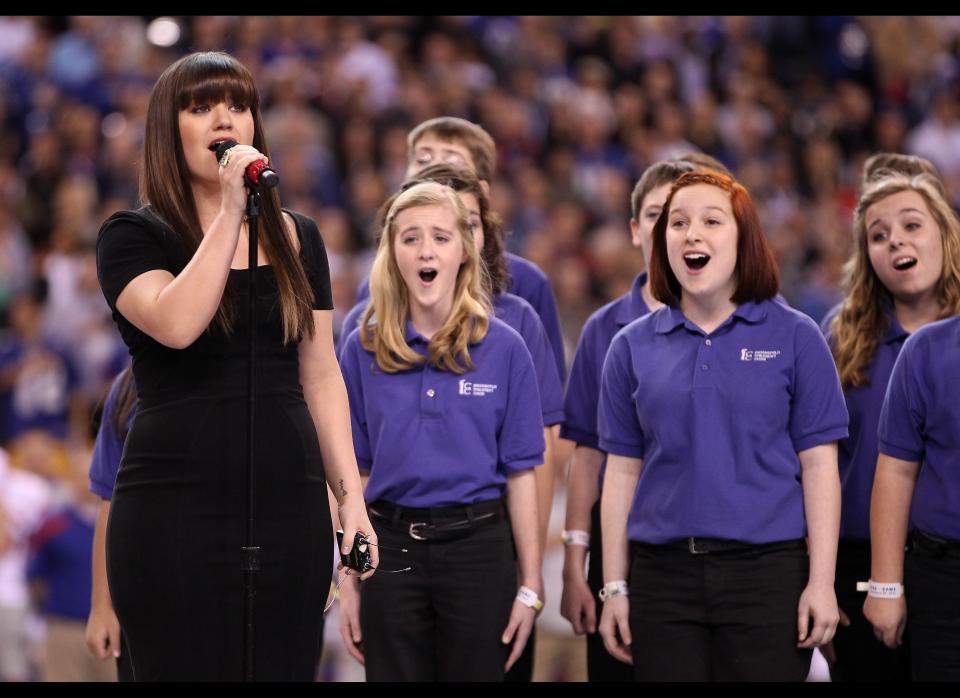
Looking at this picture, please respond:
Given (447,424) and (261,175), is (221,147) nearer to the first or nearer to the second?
(261,175)

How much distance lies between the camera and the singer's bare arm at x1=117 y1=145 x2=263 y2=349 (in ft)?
8.51

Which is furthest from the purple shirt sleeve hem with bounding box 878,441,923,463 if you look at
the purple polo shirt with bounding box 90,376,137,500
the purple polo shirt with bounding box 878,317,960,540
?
the purple polo shirt with bounding box 90,376,137,500

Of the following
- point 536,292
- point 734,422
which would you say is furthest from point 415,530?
point 536,292

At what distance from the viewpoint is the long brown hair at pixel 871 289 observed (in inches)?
157

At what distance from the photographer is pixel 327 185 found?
9336mm

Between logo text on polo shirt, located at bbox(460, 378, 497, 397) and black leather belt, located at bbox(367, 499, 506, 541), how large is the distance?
0.99ft

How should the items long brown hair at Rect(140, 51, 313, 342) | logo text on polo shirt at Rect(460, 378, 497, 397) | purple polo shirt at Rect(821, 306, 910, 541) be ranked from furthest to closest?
purple polo shirt at Rect(821, 306, 910, 541)
logo text on polo shirt at Rect(460, 378, 497, 397)
long brown hair at Rect(140, 51, 313, 342)

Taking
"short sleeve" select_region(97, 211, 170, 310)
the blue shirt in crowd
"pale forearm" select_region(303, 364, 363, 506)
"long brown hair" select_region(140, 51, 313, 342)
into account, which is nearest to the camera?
"short sleeve" select_region(97, 211, 170, 310)

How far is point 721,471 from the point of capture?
134 inches

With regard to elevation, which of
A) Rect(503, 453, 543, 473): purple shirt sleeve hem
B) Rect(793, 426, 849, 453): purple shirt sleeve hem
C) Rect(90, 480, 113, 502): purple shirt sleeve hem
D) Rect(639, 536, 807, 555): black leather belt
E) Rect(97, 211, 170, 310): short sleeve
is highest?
Rect(97, 211, 170, 310): short sleeve

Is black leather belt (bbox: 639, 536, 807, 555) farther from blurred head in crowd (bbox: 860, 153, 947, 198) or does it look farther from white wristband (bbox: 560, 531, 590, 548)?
blurred head in crowd (bbox: 860, 153, 947, 198)

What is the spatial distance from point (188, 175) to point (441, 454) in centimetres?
117

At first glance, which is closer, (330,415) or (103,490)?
(330,415)
